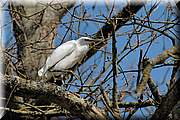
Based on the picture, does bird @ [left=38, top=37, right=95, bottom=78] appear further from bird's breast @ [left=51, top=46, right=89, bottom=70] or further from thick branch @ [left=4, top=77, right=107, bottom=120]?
thick branch @ [left=4, top=77, right=107, bottom=120]

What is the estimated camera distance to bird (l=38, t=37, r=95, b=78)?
2381mm

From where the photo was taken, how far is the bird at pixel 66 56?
7.81 feet

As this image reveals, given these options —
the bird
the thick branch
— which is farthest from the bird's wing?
the thick branch

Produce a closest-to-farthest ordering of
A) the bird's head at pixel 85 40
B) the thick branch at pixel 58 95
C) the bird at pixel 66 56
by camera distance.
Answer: the thick branch at pixel 58 95, the bird at pixel 66 56, the bird's head at pixel 85 40

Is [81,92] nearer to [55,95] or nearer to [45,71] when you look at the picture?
[45,71]

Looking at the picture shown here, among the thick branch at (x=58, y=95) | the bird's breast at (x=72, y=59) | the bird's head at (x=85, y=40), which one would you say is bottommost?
the thick branch at (x=58, y=95)

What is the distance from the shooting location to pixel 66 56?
2480mm

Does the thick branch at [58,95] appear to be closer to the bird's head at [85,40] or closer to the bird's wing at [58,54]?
the bird's wing at [58,54]

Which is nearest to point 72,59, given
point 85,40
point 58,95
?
point 85,40

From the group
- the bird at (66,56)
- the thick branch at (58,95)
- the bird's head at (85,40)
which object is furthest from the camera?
the bird's head at (85,40)

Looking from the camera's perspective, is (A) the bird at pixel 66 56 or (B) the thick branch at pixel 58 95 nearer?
(B) the thick branch at pixel 58 95

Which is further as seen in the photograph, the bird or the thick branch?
the bird

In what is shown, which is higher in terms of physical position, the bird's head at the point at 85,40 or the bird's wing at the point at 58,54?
the bird's head at the point at 85,40

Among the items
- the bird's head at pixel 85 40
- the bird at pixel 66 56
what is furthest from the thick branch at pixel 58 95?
the bird's head at pixel 85 40
